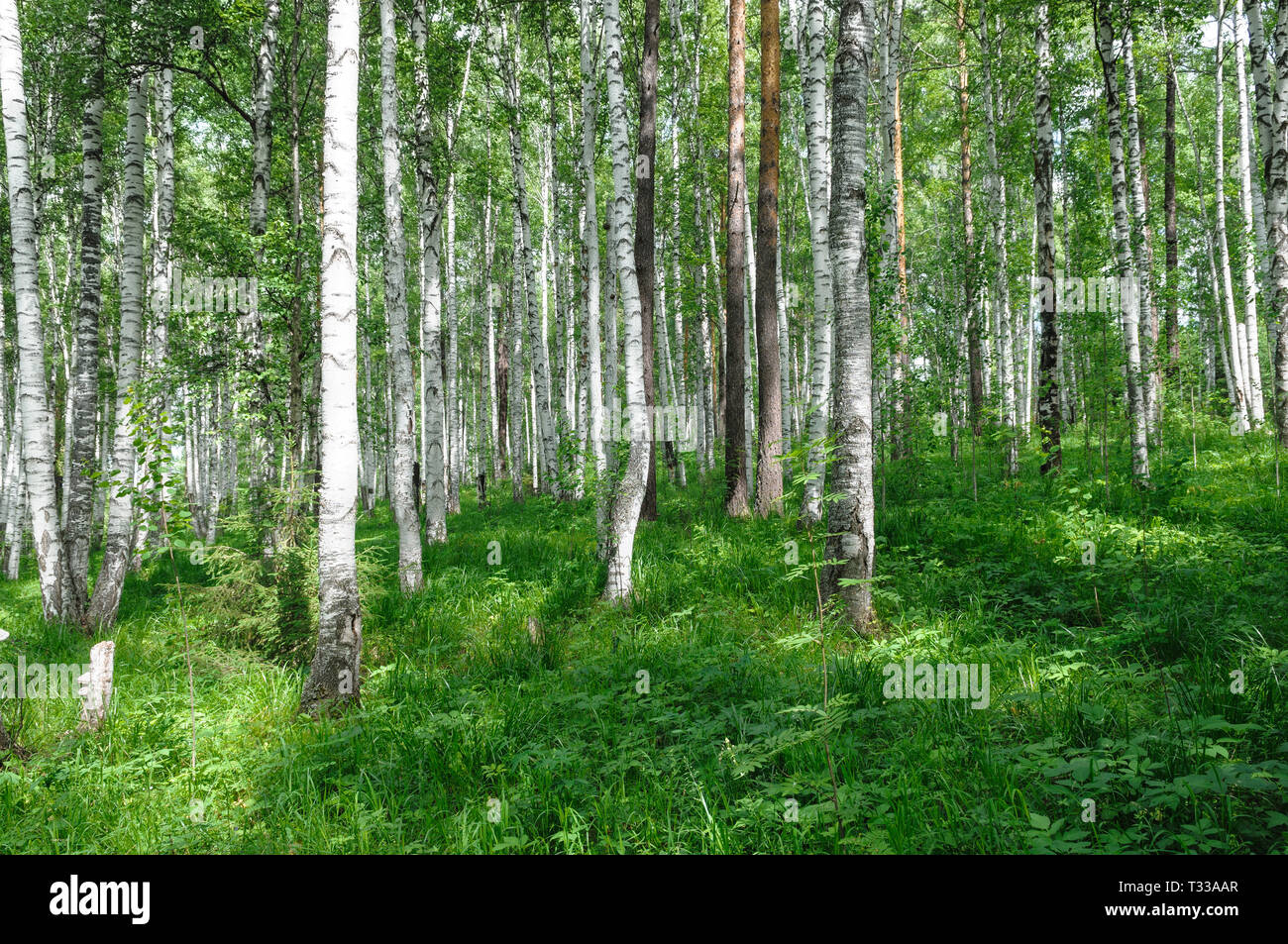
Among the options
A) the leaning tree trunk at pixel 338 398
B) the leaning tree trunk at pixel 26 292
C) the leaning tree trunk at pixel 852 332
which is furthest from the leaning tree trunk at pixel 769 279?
the leaning tree trunk at pixel 26 292

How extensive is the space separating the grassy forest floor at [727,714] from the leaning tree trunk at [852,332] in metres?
0.33

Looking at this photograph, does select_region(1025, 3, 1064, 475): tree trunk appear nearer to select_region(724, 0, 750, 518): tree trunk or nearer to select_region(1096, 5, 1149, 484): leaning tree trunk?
select_region(1096, 5, 1149, 484): leaning tree trunk

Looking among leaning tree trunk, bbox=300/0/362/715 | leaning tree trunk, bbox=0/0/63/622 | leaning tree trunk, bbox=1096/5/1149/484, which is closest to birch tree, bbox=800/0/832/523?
leaning tree trunk, bbox=1096/5/1149/484

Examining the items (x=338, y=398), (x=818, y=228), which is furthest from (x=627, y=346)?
(x=818, y=228)

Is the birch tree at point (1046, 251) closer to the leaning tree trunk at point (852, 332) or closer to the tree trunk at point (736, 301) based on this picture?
the tree trunk at point (736, 301)

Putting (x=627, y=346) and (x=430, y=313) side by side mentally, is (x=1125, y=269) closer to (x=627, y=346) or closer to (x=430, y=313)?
(x=627, y=346)

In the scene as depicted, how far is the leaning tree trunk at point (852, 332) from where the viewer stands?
15.6 ft

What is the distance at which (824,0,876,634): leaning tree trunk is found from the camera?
4.77m

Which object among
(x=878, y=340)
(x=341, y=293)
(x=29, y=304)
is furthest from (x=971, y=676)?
(x=29, y=304)

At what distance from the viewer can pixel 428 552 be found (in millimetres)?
9039

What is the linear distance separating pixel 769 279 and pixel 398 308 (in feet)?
17.7

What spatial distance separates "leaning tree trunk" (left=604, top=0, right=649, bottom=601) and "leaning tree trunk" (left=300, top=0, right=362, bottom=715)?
246 centimetres

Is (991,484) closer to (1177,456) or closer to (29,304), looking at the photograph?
(1177,456)
